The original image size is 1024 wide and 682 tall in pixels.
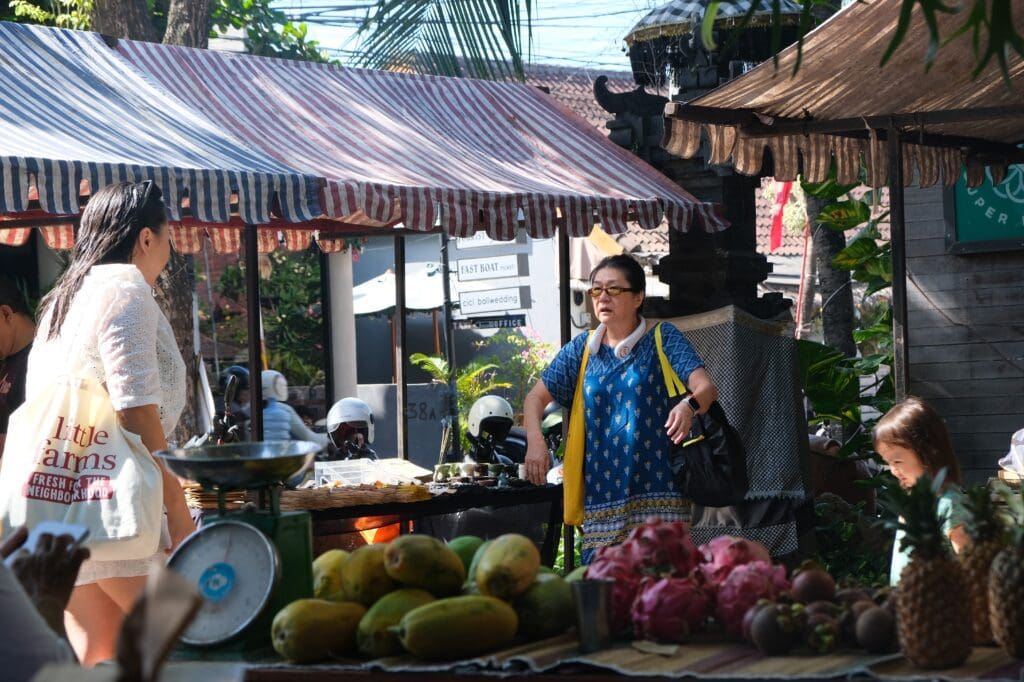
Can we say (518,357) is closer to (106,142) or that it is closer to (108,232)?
(106,142)

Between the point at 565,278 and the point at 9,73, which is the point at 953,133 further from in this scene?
the point at 9,73

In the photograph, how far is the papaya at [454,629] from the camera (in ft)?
8.92

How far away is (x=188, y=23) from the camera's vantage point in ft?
35.6

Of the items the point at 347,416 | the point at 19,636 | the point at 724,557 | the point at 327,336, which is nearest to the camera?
the point at 19,636

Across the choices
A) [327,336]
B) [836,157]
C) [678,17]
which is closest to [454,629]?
[836,157]

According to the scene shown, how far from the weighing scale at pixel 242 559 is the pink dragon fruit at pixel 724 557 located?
2.92 feet

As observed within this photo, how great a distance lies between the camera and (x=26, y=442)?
399 cm

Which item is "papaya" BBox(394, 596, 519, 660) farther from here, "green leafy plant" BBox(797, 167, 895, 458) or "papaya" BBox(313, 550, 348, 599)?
"green leafy plant" BBox(797, 167, 895, 458)

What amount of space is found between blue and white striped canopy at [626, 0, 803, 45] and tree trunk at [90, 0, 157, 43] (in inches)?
157

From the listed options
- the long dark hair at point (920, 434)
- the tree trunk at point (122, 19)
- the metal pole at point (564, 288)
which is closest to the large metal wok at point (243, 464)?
the long dark hair at point (920, 434)

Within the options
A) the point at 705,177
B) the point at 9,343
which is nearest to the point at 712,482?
the point at 9,343

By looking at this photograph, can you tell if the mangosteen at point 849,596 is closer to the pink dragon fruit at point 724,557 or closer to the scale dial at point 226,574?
the pink dragon fruit at point 724,557

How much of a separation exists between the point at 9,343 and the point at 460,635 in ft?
10.8

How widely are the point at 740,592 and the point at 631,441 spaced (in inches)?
104
